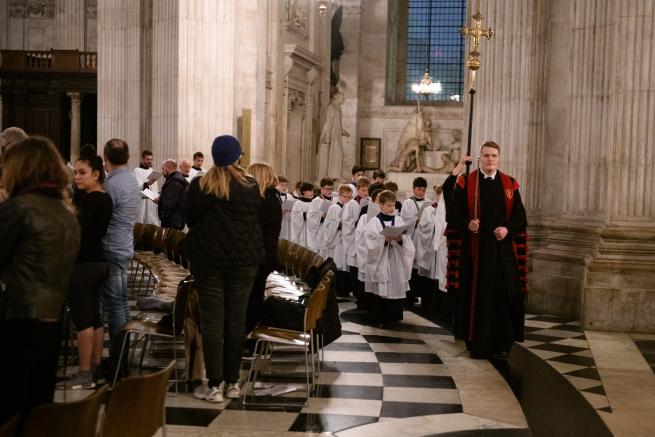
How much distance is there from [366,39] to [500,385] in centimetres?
2430

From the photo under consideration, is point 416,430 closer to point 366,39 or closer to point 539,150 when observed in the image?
point 539,150

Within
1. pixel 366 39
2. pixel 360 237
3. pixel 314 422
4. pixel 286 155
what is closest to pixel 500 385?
pixel 314 422

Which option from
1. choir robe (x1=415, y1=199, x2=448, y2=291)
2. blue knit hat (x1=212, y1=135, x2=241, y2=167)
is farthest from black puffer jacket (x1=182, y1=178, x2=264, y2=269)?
choir robe (x1=415, y1=199, x2=448, y2=291)

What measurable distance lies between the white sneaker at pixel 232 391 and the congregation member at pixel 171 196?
674cm

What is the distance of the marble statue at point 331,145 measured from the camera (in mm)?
27016

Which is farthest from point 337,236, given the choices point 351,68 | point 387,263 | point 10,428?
point 351,68

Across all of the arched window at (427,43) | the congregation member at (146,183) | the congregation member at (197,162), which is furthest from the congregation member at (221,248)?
the arched window at (427,43)

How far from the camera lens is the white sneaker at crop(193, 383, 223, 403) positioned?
6562mm

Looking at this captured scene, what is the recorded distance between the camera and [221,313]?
649cm

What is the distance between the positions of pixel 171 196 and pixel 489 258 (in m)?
5.90

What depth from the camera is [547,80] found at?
12555 mm

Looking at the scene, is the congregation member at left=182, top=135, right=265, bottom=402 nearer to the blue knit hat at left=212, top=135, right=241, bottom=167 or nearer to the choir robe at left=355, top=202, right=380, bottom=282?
the blue knit hat at left=212, top=135, right=241, bottom=167

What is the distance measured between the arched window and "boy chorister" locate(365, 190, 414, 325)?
842 inches

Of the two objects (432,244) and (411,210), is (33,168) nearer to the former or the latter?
(432,244)
